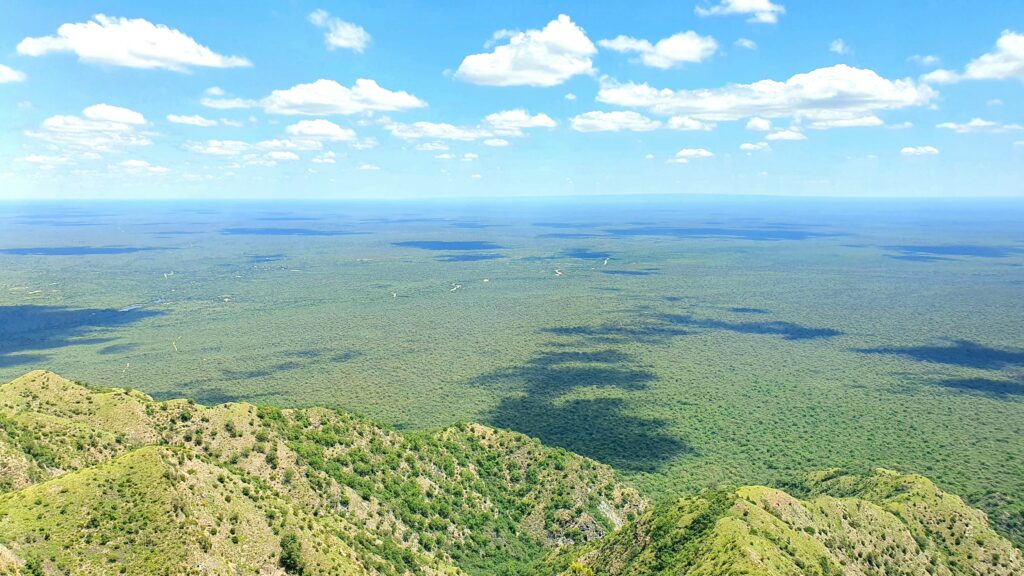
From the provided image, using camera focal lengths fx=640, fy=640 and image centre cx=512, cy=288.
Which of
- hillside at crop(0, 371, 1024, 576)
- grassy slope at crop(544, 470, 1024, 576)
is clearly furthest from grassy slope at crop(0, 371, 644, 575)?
grassy slope at crop(544, 470, 1024, 576)

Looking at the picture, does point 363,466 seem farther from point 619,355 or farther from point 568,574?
point 619,355

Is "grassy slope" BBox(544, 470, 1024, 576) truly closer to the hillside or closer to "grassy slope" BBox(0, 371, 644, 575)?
the hillside

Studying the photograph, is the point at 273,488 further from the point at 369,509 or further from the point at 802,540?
the point at 802,540

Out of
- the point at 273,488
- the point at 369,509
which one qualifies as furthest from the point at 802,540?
the point at 273,488

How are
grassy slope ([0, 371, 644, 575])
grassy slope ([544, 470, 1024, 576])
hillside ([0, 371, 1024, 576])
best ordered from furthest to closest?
grassy slope ([544, 470, 1024, 576])
hillside ([0, 371, 1024, 576])
grassy slope ([0, 371, 644, 575])

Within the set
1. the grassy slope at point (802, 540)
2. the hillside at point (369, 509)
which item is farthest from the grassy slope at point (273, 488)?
the grassy slope at point (802, 540)

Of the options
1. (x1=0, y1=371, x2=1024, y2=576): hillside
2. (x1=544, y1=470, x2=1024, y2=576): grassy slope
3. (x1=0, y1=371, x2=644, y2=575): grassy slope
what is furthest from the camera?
(x1=544, y1=470, x2=1024, y2=576): grassy slope

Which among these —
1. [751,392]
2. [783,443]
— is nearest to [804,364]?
[751,392]

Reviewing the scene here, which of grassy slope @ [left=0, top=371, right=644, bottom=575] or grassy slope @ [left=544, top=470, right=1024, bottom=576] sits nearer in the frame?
grassy slope @ [left=0, top=371, right=644, bottom=575]

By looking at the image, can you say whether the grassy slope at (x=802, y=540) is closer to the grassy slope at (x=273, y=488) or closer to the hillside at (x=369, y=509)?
the hillside at (x=369, y=509)
